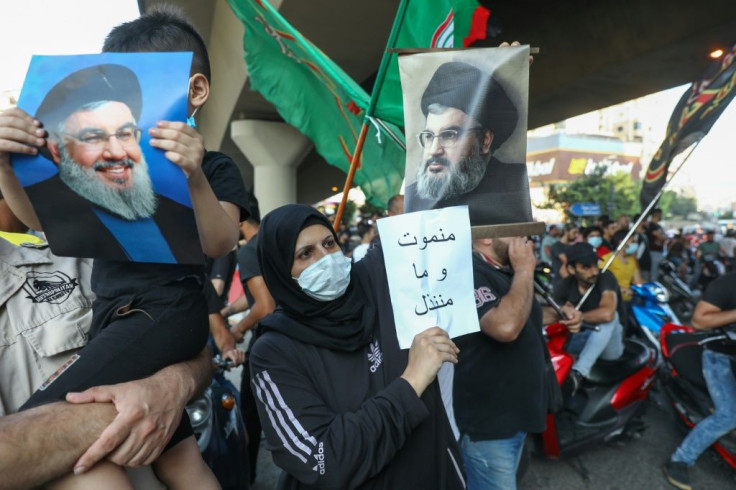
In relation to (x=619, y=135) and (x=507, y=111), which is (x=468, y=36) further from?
(x=619, y=135)

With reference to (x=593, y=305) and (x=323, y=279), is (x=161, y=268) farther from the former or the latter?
(x=593, y=305)

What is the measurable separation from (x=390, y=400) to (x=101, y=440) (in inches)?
30.8

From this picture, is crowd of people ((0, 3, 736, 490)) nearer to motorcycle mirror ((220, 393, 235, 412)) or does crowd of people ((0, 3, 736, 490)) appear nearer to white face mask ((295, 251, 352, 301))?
white face mask ((295, 251, 352, 301))

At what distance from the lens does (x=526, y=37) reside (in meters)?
9.08

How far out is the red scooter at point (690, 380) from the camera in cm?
389

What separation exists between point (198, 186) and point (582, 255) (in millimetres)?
3897

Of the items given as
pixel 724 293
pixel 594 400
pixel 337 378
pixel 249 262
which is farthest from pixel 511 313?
pixel 594 400

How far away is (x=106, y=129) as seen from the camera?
49.7 inches

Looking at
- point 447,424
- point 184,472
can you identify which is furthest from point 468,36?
point 184,472

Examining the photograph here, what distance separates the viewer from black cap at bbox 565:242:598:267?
444 cm

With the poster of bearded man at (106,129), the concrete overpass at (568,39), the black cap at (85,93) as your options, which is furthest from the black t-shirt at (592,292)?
the concrete overpass at (568,39)

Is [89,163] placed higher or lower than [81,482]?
higher

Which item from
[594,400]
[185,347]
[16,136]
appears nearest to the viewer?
[16,136]

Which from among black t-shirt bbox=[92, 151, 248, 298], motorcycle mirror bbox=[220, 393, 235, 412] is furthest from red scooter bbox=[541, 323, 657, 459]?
black t-shirt bbox=[92, 151, 248, 298]
